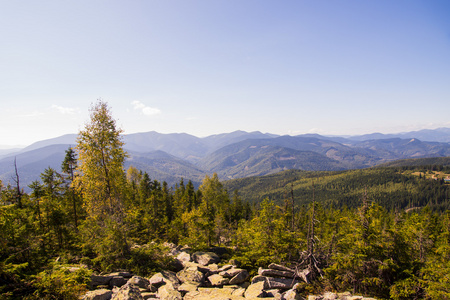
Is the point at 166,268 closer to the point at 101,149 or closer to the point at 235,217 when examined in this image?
the point at 101,149

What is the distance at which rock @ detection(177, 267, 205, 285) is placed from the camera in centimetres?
1663

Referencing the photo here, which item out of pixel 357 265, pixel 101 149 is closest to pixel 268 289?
pixel 357 265

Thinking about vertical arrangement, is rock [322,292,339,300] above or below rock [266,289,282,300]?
below

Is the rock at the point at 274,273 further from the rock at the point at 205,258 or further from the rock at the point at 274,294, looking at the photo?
the rock at the point at 205,258

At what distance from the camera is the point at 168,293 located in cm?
1369

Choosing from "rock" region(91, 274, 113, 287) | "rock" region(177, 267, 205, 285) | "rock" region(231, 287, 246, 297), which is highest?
"rock" region(91, 274, 113, 287)

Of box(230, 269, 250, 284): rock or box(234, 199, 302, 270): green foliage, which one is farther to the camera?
box(234, 199, 302, 270): green foliage

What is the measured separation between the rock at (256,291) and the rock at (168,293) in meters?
4.85

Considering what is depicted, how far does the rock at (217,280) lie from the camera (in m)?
16.9

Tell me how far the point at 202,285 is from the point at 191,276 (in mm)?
1163

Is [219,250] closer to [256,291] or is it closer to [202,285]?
[202,285]

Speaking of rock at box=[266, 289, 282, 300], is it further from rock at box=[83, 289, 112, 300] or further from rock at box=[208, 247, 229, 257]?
rock at box=[208, 247, 229, 257]

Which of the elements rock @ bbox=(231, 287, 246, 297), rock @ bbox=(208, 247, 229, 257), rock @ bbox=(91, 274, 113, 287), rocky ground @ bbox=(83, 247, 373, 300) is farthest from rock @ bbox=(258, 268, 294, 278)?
rock @ bbox=(91, 274, 113, 287)

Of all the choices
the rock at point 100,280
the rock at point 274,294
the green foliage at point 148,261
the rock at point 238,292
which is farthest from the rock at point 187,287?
the rock at point 274,294
